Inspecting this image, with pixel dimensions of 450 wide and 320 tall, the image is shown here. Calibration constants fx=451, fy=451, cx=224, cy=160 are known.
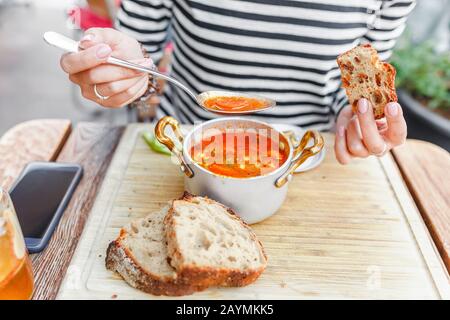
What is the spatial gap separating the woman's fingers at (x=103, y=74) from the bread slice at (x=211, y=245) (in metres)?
0.33

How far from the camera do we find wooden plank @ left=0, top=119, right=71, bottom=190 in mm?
1352

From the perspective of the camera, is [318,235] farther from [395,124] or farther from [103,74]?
[103,74]

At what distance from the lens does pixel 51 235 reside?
111 cm

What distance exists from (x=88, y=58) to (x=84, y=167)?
1.44ft

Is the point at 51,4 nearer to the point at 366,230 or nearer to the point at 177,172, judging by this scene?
the point at 177,172

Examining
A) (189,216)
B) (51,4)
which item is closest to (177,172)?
(189,216)

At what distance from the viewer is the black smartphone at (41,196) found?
1.10 metres

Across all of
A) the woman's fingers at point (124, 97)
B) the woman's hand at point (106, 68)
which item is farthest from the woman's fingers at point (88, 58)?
the woman's fingers at point (124, 97)

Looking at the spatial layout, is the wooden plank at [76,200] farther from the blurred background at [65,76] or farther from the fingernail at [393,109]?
the blurred background at [65,76]

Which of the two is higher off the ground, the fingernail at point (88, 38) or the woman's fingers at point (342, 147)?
the fingernail at point (88, 38)

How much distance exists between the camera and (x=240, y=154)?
1.13m

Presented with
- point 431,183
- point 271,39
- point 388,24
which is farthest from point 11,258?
point 388,24

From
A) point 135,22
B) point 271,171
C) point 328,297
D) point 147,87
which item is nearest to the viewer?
point 328,297

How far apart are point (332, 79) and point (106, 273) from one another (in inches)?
40.2
